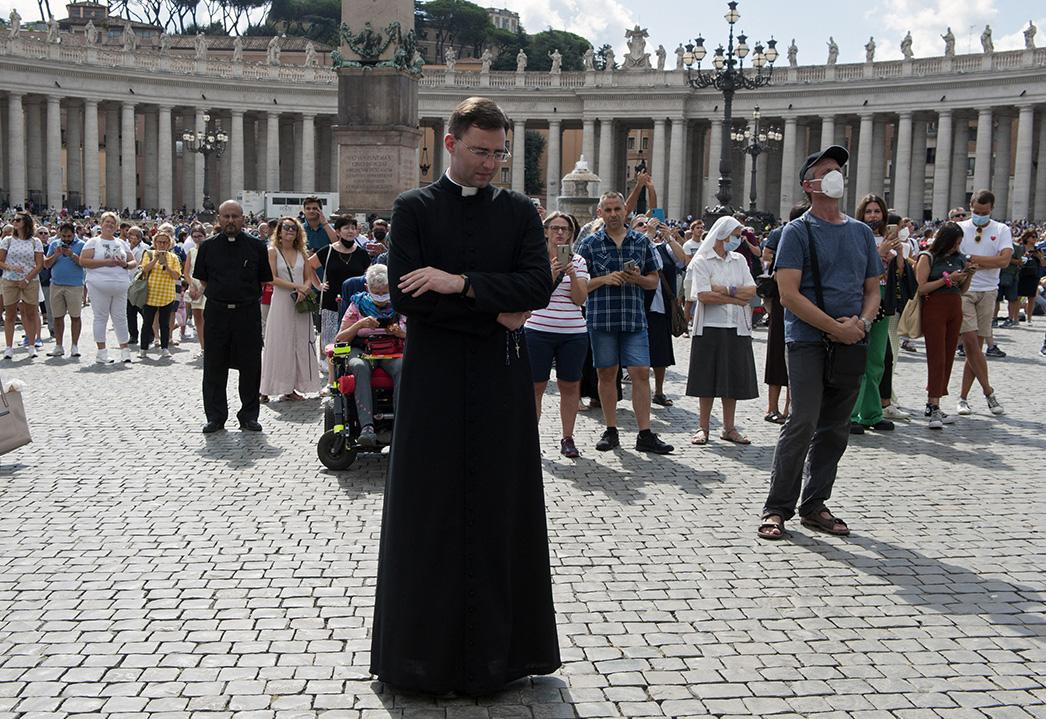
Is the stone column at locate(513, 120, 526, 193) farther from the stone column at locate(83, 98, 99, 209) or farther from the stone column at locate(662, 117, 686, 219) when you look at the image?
the stone column at locate(83, 98, 99, 209)

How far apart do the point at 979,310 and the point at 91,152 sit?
6494cm

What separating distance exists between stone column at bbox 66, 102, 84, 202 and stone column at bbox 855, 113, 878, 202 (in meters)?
50.0

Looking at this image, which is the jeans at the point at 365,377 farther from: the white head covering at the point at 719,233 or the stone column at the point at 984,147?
the stone column at the point at 984,147

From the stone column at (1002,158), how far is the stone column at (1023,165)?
12.3 feet

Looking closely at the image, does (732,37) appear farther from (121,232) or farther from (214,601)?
(214,601)

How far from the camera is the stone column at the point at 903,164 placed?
223ft

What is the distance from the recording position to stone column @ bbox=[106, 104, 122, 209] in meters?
74.0

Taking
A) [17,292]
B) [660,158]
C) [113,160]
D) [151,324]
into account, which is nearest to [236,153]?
[113,160]

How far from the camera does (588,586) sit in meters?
6.05

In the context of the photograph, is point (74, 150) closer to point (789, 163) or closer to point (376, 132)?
point (789, 163)

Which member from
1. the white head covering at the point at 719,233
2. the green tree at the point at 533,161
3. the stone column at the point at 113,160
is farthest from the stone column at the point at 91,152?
the white head covering at the point at 719,233

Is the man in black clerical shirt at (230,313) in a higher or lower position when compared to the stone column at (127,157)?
lower

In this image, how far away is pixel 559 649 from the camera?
4934mm

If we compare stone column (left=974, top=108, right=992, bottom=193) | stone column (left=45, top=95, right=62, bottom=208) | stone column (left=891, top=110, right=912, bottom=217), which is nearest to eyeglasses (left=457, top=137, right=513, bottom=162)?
stone column (left=974, top=108, right=992, bottom=193)
